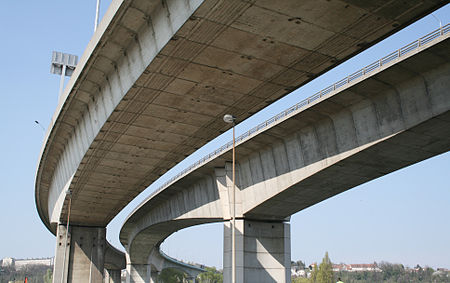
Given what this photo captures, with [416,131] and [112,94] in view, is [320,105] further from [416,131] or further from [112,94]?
[112,94]

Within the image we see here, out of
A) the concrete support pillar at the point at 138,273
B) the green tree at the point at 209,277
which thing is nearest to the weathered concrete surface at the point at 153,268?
the concrete support pillar at the point at 138,273

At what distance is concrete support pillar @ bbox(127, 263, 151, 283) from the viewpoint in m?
69.7

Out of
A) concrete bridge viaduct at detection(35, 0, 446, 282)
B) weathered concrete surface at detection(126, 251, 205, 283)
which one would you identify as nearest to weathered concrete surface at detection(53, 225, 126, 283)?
weathered concrete surface at detection(126, 251, 205, 283)

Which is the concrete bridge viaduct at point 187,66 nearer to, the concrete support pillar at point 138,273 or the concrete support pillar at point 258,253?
the concrete support pillar at point 258,253

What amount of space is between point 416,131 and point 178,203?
2697 cm

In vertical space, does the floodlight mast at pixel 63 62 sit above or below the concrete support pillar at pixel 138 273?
above

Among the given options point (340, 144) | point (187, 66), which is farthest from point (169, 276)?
point (187, 66)

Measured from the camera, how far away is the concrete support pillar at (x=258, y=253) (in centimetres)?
2962

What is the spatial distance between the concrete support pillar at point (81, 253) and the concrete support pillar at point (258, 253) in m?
31.1

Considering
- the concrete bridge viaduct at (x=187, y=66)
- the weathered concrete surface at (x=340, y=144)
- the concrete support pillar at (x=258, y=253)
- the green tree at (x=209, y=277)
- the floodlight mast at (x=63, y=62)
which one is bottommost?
the green tree at (x=209, y=277)

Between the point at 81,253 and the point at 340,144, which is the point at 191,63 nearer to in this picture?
the point at 340,144

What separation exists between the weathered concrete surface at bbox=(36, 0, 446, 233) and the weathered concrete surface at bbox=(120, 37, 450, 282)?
283cm

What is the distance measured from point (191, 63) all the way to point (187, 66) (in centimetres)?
32

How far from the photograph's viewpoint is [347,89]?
67.2 feet
